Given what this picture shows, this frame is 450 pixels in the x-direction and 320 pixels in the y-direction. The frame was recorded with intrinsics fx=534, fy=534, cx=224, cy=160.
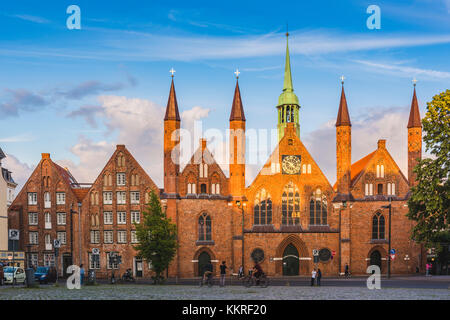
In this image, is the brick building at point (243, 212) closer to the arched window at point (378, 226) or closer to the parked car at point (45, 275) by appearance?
the arched window at point (378, 226)

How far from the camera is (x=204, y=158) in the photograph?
6100 centimetres

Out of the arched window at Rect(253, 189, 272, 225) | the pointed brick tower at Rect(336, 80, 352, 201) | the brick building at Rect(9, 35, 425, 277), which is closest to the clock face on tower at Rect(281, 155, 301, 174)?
the brick building at Rect(9, 35, 425, 277)

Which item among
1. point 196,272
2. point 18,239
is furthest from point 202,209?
point 18,239

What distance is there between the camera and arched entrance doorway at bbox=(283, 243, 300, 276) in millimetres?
61250

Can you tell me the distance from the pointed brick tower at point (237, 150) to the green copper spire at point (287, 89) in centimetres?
1249

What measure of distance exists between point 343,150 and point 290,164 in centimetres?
626

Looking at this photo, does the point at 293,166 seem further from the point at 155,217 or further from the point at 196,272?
the point at 155,217

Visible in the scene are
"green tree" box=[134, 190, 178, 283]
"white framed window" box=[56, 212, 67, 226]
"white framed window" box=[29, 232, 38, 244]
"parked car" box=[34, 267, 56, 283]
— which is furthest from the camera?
"white framed window" box=[29, 232, 38, 244]

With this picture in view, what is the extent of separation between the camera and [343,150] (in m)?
61.2

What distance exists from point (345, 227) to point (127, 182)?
25183 mm

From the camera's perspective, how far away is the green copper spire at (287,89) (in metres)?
72.2

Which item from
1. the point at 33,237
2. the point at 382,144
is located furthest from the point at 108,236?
the point at 382,144

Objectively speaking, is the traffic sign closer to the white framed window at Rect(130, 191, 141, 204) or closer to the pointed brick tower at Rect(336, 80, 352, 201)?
the white framed window at Rect(130, 191, 141, 204)

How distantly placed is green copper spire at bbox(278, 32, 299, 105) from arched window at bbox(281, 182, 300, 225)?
14.9 metres
